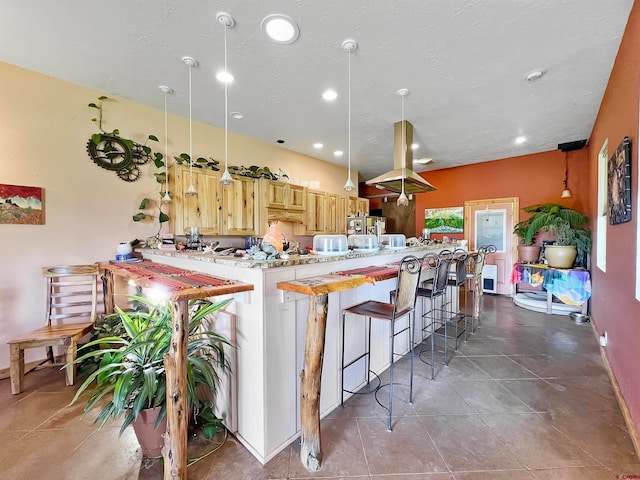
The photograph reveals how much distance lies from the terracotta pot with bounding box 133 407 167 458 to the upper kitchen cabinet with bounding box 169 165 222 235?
2339mm

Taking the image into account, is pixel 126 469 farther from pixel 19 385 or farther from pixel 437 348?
pixel 437 348

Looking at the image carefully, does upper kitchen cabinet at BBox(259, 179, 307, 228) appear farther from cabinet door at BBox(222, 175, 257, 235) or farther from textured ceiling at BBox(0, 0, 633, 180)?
textured ceiling at BBox(0, 0, 633, 180)

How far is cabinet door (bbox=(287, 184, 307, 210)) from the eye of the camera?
14.8ft

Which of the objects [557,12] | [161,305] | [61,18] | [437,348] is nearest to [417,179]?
[557,12]

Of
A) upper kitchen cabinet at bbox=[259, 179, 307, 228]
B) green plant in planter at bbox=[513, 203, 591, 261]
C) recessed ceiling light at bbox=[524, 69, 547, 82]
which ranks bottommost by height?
green plant in planter at bbox=[513, 203, 591, 261]

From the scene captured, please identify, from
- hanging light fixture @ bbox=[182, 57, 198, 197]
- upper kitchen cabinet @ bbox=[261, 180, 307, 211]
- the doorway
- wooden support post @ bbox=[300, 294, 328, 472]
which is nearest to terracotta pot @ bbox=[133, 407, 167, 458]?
wooden support post @ bbox=[300, 294, 328, 472]

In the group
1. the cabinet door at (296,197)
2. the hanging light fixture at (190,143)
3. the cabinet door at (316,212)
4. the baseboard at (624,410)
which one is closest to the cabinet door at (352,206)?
the cabinet door at (316,212)

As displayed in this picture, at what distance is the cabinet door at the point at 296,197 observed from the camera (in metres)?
4.51

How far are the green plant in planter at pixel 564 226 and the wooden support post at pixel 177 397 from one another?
5.24 m

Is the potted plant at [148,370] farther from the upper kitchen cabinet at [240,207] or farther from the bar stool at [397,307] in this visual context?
the upper kitchen cabinet at [240,207]

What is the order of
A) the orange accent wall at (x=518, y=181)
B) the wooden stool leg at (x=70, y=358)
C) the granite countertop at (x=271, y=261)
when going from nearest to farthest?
the granite countertop at (x=271, y=261)
the wooden stool leg at (x=70, y=358)
the orange accent wall at (x=518, y=181)

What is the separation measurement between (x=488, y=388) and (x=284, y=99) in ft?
11.5

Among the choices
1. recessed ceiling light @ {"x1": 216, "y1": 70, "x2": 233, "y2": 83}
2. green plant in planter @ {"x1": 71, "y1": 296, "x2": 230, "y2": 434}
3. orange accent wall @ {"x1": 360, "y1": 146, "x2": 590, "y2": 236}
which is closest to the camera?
green plant in planter @ {"x1": 71, "y1": 296, "x2": 230, "y2": 434}

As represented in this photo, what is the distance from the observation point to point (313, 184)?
508 centimetres
